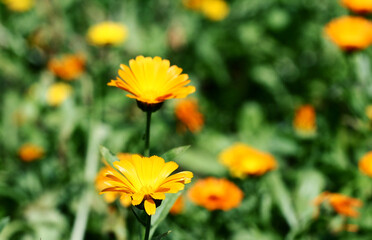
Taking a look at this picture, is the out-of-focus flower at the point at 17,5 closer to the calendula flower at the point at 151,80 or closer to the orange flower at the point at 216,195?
the orange flower at the point at 216,195

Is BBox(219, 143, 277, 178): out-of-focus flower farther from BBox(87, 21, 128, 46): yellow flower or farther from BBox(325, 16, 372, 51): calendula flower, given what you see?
BBox(87, 21, 128, 46): yellow flower

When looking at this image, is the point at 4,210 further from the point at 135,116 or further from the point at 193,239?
the point at 135,116

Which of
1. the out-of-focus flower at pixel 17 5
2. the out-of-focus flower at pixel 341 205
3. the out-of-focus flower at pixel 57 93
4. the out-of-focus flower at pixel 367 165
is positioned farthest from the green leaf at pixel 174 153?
the out-of-focus flower at pixel 17 5

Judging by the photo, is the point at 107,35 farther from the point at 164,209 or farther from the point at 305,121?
the point at 164,209

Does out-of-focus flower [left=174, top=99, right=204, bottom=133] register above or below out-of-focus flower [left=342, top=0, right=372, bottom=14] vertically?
below

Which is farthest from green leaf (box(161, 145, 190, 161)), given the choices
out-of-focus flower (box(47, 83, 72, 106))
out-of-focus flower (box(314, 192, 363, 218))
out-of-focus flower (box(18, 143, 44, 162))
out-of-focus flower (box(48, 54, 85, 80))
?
out-of-focus flower (box(48, 54, 85, 80))
